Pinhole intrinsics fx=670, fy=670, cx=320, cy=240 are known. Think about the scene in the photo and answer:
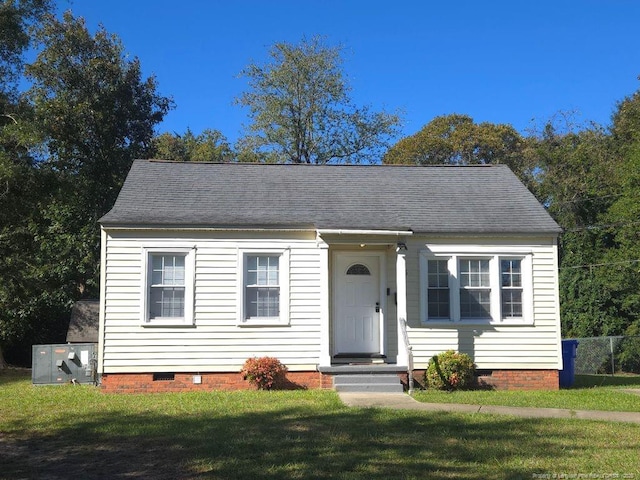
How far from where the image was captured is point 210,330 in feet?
45.5

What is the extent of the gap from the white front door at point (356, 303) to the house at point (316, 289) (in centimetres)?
2

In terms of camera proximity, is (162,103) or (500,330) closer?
(500,330)

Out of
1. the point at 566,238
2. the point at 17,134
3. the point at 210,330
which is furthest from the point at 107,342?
the point at 566,238

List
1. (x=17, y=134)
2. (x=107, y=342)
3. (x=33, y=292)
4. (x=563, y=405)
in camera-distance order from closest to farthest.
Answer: (x=563, y=405) < (x=107, y=342) < (x=17, y=134) < (x=33, y=292)

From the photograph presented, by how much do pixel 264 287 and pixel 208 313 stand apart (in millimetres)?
1275

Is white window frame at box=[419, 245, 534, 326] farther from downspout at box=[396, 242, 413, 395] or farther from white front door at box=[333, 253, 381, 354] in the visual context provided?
white front door at box=[333, 253, 381, 354]

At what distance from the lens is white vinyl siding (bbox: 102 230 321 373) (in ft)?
45.0

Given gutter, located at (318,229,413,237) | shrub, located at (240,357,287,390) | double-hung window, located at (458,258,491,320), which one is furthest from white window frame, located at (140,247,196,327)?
double-hung window, located at (458,258,491,320)

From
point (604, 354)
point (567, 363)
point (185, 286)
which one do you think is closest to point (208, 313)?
point (185, 286)

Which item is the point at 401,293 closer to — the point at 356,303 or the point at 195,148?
the point at 356,303

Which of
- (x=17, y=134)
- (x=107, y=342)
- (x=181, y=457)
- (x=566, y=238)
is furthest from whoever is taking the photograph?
(x=566, y=238)

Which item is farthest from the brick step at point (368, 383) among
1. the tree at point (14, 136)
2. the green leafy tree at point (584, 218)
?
the green leafy tree at point (584, 218)

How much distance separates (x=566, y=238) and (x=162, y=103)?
18.6 metres

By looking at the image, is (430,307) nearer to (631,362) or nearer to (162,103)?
(631,362)
